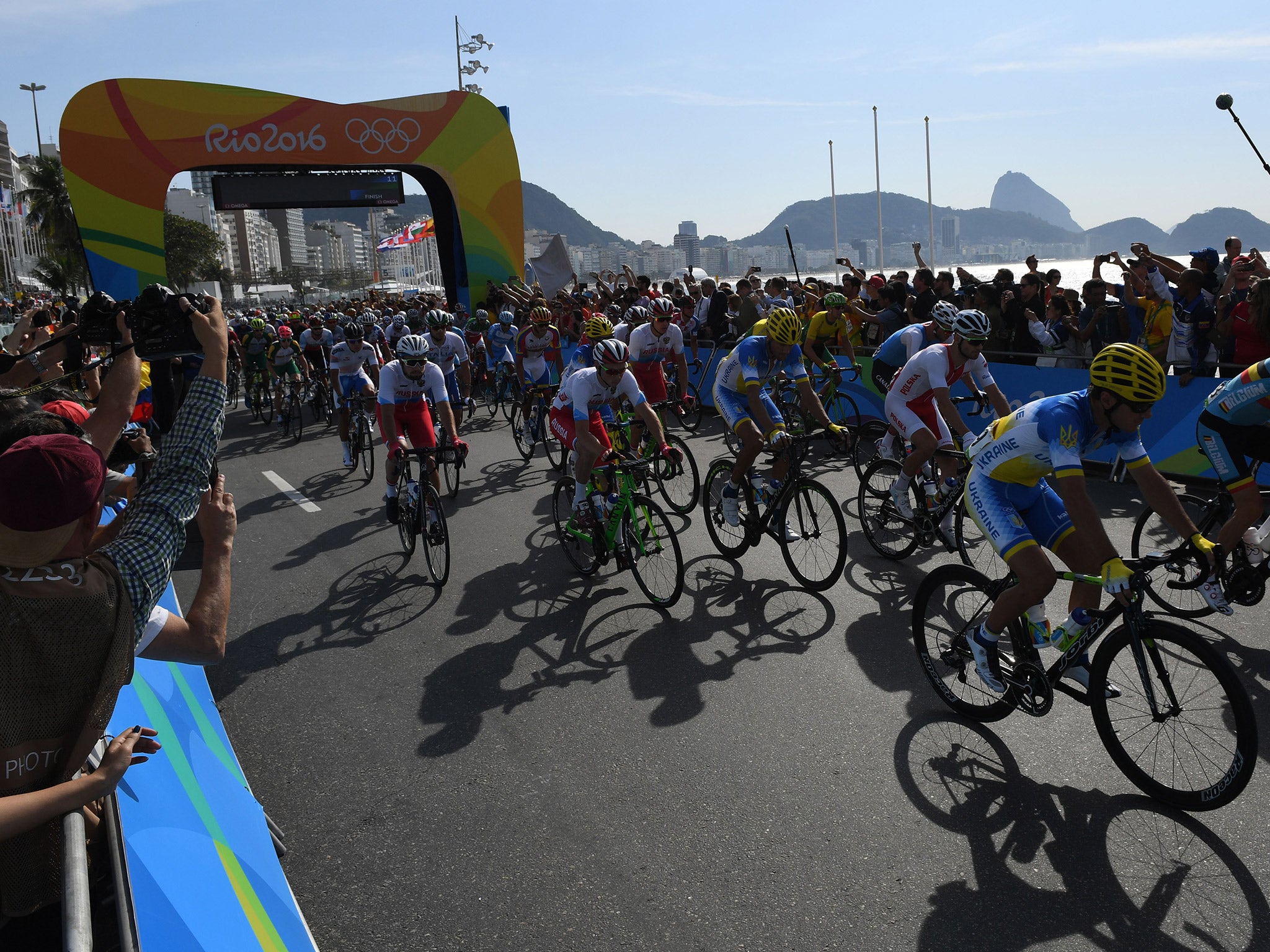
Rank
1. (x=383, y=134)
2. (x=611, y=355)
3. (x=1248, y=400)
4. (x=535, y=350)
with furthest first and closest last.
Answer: (x=383, y=134) < (x=535, y=350) < (x=611, y=355) < (x=1248, y=400)

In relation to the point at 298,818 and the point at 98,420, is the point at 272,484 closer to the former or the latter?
the point at 298,818

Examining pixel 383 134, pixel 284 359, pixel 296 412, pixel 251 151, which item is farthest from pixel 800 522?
pixel 383 134

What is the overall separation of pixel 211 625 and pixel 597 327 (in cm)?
710

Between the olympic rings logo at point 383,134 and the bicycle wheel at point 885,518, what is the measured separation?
21.7 metres

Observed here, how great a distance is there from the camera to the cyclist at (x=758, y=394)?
23.5ft

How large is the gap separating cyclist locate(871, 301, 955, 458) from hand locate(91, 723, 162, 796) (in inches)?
263

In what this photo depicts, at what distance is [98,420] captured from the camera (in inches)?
119

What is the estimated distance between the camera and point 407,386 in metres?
8.38

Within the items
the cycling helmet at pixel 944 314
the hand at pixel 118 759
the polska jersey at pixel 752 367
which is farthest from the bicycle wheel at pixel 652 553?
the hand at pixel 118 759

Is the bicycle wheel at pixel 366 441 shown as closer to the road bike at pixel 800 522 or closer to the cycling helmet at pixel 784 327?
the road bike at pixel 800 522

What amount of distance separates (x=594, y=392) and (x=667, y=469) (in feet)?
8.05

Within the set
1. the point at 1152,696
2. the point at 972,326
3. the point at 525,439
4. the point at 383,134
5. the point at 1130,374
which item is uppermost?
the point at 383,134

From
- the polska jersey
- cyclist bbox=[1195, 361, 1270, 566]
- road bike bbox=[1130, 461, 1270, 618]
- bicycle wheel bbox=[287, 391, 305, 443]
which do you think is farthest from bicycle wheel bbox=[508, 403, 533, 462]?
cyclist bbox=[1195, 361, 1270, 566]

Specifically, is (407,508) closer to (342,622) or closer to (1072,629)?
(342,622)
